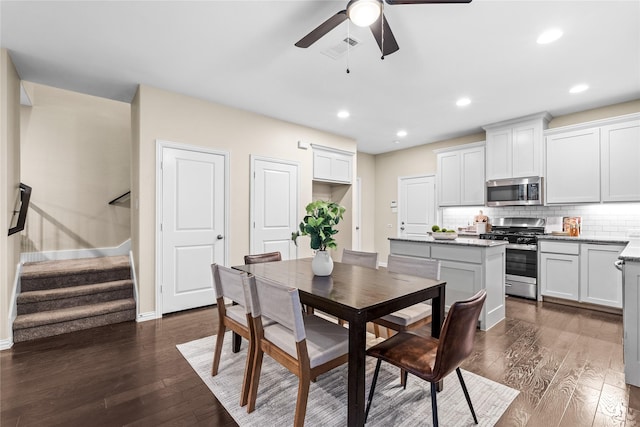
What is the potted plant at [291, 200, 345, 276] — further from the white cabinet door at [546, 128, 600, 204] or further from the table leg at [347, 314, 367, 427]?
the white cabinet door at [546, 128, 600, 204]

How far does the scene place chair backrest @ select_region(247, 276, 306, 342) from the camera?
5.02 ft

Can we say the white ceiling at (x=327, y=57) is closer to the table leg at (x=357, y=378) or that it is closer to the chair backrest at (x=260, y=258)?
the chair backrest at (x=260, y=258)

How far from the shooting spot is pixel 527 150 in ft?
14.8

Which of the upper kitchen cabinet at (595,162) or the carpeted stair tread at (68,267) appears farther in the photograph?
the upper kitchen cabinet at (595,162)

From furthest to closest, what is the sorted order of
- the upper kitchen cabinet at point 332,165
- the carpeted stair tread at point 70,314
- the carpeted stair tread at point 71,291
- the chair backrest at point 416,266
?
the upper kitchen cabinet at point 332,165, the carpeted stair tread at point 71,291, the carpeted stair tread at point 70,314, the chair backrest at point 416,266

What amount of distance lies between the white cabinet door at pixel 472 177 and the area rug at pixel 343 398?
11.9ft

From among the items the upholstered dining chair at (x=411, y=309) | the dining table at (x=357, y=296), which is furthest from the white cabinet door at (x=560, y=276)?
the dining table at (x=357, y=296)

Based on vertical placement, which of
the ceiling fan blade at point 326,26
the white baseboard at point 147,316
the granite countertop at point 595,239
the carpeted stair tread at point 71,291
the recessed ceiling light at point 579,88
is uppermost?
the recessed ceiling light at point 579,88

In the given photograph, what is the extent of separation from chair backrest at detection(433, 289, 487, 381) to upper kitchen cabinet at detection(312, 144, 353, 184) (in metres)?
4.06

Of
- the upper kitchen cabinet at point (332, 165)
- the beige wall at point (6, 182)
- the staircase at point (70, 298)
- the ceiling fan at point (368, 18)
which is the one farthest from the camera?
the upper kitchen cabinet at point (332, 165)

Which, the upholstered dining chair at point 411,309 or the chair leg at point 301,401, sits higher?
the upholstered dining chair at point 411,309

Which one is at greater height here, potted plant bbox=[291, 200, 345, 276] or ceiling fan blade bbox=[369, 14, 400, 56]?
ceiling fan blade bbox=[369, 14, 400, 56]

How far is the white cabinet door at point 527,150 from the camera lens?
4.42m

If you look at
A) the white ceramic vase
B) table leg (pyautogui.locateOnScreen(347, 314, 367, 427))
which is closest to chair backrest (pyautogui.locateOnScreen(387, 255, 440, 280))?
the white ceramic vase
